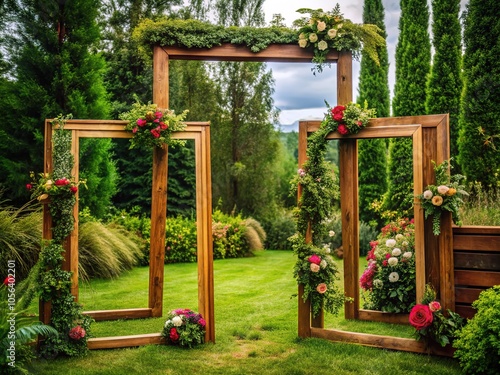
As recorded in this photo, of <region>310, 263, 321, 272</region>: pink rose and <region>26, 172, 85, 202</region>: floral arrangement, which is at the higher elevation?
<region>26, 172, 85, 202</region>: floral arrangement

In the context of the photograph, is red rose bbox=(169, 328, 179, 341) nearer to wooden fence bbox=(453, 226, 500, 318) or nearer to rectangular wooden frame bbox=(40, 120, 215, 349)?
rectangular wooden frame bbox=(40, 120, 215, 349)

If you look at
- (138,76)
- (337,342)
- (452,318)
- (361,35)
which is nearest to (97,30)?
(138,76)

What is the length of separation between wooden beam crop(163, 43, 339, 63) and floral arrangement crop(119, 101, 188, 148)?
86cm

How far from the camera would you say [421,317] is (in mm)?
4484

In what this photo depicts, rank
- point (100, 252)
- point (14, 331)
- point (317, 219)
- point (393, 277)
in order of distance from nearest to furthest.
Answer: point (14, 331)
point (317, 219)
point (393, 277)
point (100, 252)

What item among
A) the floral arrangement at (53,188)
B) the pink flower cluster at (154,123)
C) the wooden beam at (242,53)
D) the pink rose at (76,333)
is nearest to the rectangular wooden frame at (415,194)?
the wooden beam at (242,53)

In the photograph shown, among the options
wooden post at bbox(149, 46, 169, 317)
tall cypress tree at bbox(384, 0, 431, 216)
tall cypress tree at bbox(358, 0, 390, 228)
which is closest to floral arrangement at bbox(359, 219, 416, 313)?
wooden post at bbox(149, 46, 169, 317)

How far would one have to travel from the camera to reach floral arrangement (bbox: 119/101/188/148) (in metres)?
5.05

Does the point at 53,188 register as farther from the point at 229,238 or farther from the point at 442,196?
the point at 229,238

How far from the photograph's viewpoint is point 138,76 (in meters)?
13.5

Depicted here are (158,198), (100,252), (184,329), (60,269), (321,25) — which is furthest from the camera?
(100,252)

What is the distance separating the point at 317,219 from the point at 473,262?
1.53m

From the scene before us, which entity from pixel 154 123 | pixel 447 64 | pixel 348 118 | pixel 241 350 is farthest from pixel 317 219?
pixel 447 64

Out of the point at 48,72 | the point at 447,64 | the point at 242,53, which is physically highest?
the point at 447,64
